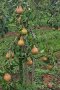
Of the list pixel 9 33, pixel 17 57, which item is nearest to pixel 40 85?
pixel 17 57

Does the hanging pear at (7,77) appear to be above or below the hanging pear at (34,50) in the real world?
below

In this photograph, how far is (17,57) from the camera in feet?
16.9

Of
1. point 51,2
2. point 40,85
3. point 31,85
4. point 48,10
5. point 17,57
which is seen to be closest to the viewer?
point 17,57

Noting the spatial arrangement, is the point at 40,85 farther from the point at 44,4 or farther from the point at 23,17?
the point at 44,4

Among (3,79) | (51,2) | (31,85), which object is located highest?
(3,79)

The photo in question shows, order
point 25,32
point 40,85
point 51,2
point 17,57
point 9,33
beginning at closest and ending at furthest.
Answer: point 25,32
point 17,57
point 40,85
point 9,33
point 51,2

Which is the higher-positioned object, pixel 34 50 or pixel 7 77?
pixel 34 50

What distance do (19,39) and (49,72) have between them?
2541mm

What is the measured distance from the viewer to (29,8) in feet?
16.4

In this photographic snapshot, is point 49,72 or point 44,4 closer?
point 49,72

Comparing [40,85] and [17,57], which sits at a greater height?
[17,57]

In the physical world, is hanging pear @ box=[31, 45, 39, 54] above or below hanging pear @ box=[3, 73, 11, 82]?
above

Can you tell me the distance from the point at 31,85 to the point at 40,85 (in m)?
0.96

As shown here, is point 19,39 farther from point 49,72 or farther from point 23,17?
point 49,72
